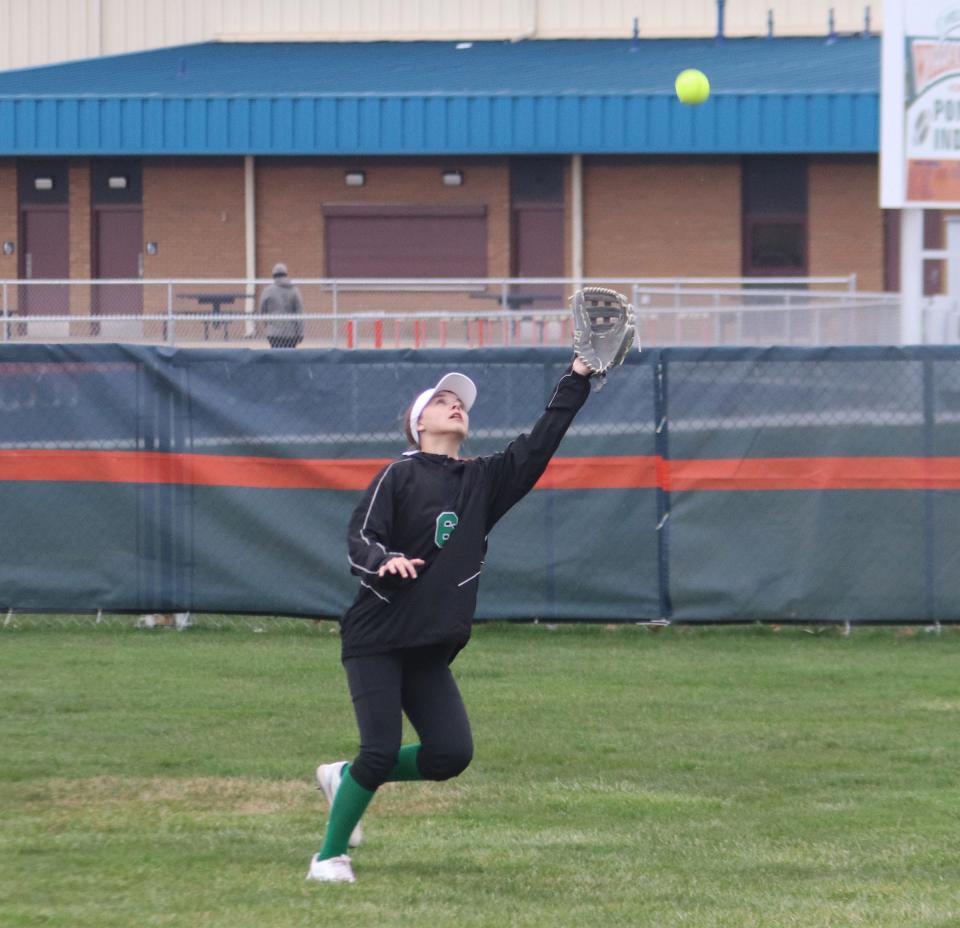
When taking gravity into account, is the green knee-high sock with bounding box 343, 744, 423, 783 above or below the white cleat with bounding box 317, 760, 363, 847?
above

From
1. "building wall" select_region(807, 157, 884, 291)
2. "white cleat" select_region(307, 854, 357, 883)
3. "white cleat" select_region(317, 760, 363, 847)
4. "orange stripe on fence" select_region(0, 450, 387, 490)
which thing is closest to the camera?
"white cleat" select_region(307, 854, 357, 883)

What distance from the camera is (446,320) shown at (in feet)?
66.0

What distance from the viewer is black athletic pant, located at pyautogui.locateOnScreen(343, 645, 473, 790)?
5555 mm

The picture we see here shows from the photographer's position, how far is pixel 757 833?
254 inches

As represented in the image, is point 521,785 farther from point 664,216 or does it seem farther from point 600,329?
point 664,216

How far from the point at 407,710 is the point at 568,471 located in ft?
17.5

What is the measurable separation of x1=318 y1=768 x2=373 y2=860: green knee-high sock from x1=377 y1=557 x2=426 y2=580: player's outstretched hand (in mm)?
697

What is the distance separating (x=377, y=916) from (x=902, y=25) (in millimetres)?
10090

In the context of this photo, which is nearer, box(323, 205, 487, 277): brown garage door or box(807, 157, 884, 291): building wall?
box(807, 157, 884, 291): building wall

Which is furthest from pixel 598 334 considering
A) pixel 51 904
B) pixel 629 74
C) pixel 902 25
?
pixel 629 74

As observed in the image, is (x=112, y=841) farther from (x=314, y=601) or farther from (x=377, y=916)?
(x=314, y=601)

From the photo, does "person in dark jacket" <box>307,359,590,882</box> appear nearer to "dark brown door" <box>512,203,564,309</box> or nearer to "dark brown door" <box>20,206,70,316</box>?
"dark brown door" <box>512,203,564,309</box>

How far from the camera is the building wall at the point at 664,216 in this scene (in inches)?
1212

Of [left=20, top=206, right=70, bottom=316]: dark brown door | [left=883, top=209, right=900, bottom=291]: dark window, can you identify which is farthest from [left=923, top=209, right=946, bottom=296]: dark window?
[left=20, top=206, right=70, bottom=316]: dark brown door
